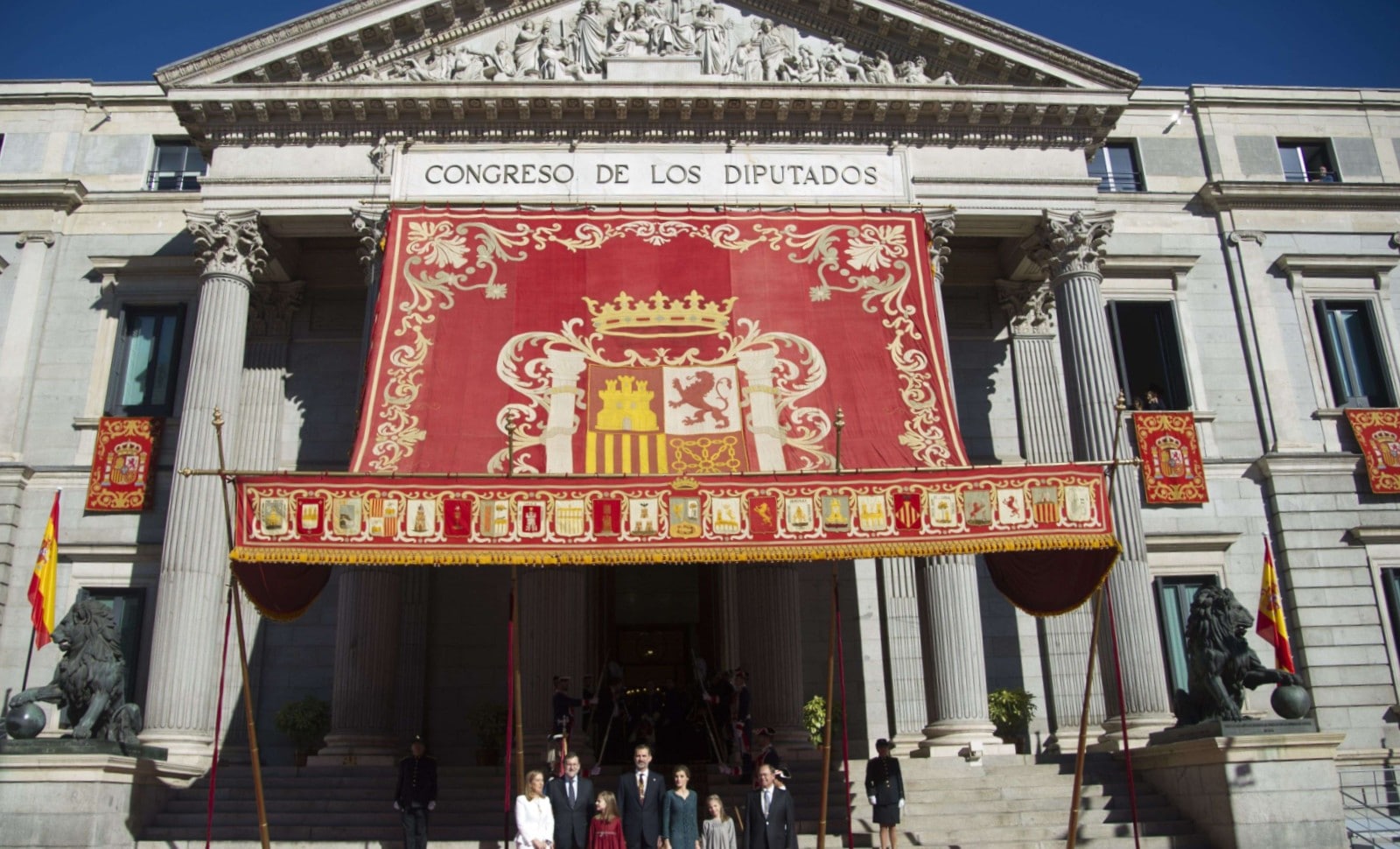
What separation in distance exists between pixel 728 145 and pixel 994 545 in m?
11.8

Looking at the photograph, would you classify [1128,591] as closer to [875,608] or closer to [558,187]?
[875,608]

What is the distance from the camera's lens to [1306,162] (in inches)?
1133

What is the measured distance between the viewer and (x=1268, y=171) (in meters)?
28.3

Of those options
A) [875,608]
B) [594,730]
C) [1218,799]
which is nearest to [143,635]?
[594,730]

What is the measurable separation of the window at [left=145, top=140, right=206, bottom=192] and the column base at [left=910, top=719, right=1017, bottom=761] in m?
20.7

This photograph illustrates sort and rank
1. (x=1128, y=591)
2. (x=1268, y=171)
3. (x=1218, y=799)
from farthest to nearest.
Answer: (x=1268, y=171), (x=1128, y=591), (x=1218, y=799)

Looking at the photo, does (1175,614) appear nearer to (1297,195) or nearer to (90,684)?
(1297,195)

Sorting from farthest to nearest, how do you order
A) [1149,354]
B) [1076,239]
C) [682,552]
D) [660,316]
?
[1149,354] → [1076,239] → [660,316] → [682,552]

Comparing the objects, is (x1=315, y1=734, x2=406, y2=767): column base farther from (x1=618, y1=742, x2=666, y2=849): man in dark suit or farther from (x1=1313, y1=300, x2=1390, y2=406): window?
(x1=1313, y1=300, x2=1390, y2=406): window

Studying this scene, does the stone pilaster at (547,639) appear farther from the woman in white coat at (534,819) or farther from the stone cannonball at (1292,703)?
the stone cannonball at (1292,703)

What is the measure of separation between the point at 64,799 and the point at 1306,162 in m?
29.6

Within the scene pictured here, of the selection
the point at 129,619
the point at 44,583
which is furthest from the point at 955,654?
the point at 129,619

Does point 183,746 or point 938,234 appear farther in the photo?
point 938,234

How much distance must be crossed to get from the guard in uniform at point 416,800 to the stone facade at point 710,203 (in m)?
5.63
